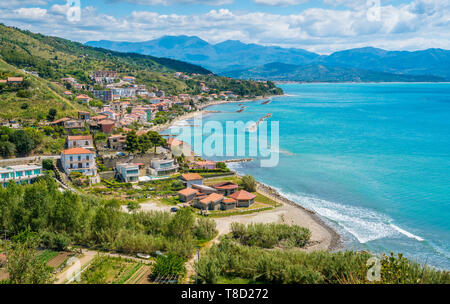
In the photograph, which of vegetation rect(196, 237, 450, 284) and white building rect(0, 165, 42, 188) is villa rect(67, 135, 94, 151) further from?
vegetation rect(196, 237, 450, 284)

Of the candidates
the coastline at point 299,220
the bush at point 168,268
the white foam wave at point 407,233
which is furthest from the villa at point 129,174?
the white foam wave at point 407,233

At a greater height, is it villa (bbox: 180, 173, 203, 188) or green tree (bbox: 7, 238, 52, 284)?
green tree (bbox: 7, 238, 52, 284)

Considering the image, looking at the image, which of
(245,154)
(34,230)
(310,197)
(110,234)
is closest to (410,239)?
(310,197)

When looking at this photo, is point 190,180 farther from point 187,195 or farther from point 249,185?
point 249,185

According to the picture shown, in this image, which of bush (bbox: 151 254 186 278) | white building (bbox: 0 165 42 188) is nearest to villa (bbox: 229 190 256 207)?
bush (bbox: 151 254 186 278)

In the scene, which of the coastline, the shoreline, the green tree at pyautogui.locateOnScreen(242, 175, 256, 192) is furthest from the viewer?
the shoreline

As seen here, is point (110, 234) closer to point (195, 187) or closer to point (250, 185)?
point (195, 187)
